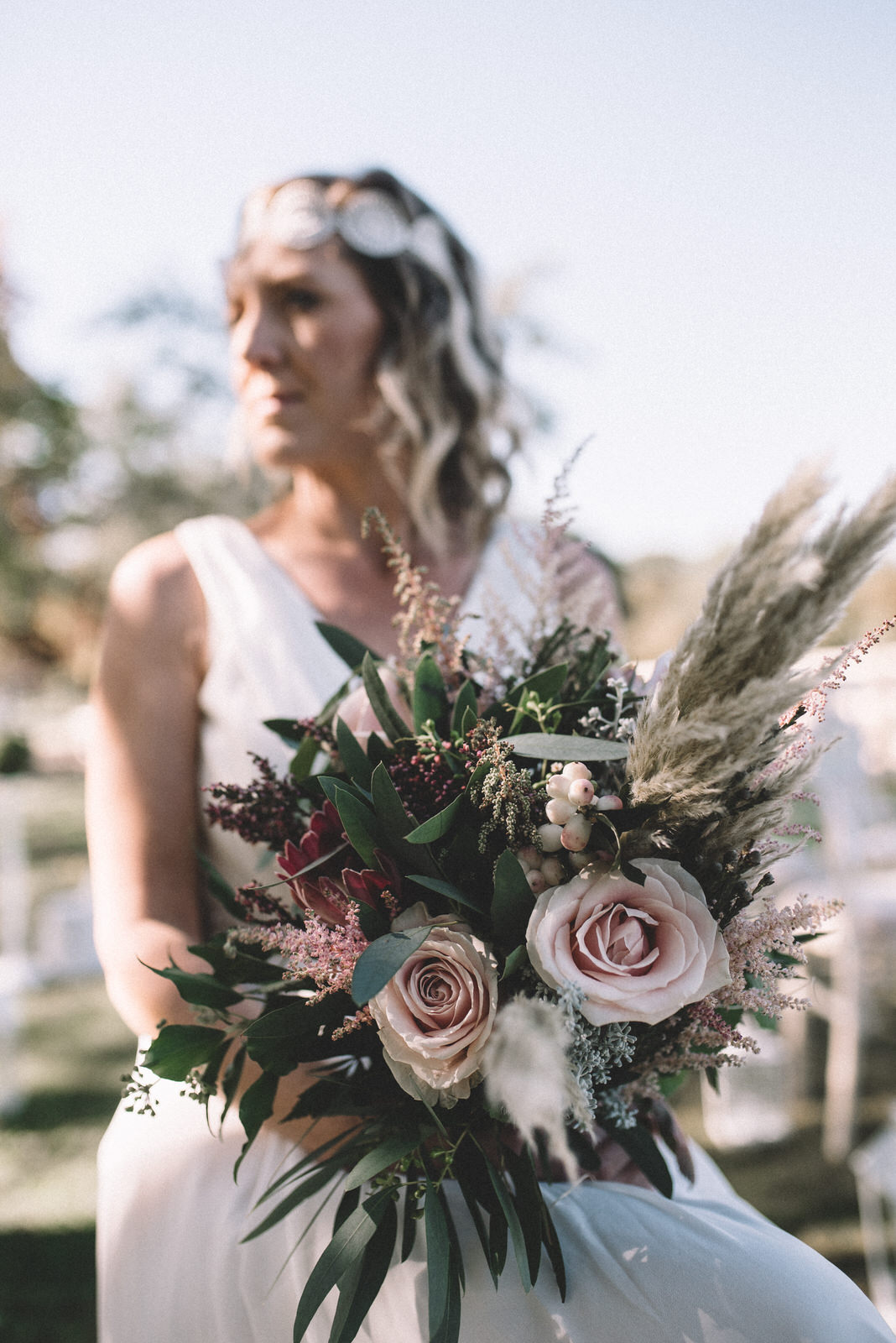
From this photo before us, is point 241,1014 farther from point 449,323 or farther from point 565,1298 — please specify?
point 449,323

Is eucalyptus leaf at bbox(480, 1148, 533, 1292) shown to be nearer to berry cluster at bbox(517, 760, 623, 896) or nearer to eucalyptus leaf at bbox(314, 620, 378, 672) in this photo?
berry cluster at bbox(517, 760, 623, 896)

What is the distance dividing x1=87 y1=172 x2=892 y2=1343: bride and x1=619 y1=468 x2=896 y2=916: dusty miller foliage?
49 cm

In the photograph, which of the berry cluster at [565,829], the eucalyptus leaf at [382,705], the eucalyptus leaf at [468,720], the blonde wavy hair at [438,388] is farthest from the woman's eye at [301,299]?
the berry cluster at [565,829]

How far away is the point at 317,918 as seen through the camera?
3.38 feet

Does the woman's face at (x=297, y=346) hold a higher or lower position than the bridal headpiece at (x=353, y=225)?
lower

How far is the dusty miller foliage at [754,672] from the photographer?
71 centimetres

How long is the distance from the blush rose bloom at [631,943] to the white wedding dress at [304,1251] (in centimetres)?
30

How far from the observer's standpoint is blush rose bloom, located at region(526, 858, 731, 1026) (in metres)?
0.88

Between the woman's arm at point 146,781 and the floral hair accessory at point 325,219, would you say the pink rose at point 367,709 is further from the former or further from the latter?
the floral hair accessory at point 325,219

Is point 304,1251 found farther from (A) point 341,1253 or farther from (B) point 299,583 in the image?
(B) point 299,583

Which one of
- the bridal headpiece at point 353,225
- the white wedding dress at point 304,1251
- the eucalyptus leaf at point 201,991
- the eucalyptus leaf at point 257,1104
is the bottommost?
the white wedding dress at point 304,1251

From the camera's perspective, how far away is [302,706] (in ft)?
5.73

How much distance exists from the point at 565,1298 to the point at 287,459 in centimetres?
147

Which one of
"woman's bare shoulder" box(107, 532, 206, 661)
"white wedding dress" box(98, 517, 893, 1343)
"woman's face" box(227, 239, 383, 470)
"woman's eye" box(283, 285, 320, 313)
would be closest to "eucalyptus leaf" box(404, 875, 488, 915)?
"white wedding dress" box(98, 517, 893, 1343)
